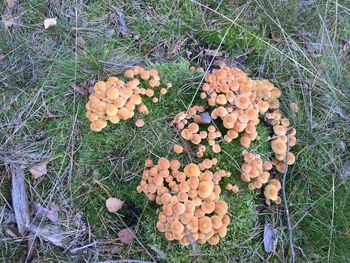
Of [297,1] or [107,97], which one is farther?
[297,1]

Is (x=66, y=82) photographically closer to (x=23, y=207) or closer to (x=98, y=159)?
(x=98, y=159)

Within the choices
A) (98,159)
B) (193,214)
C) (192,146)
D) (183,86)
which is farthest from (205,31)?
Answer: (193,214)

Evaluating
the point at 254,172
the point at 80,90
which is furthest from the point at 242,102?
the point at 80,90

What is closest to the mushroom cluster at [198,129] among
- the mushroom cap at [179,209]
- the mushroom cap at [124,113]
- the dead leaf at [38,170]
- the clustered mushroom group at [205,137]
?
the clustered mushroom group at [205,137]

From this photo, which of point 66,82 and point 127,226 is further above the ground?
point 66,82

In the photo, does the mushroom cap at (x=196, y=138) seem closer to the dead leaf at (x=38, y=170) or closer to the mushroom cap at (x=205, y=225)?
the mushroom cap at (x=205, y=225)

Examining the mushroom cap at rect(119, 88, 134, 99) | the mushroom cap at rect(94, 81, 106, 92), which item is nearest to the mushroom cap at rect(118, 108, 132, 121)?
the mushroom cap at rect(119, 88, 134, 99)

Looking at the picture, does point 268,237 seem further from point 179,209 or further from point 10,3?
point 10,3
